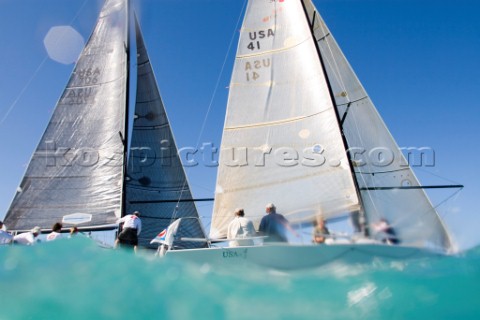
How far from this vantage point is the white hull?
5582mm

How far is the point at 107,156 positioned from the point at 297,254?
1010 cm

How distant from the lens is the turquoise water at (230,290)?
4.59m

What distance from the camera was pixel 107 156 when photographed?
1402cm

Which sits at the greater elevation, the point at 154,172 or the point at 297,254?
the point at 154,172

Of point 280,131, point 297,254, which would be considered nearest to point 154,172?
point 280,131

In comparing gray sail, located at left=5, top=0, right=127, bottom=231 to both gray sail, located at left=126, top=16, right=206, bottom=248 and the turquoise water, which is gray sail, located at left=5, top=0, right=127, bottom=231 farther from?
the turquoise water

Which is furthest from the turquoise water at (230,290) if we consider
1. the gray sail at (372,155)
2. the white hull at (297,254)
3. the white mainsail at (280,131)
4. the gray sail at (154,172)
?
the gray sail at (154,172)

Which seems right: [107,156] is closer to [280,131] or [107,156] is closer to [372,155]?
[280,131]

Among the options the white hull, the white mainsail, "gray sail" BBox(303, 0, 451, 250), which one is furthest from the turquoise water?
the white mainsail

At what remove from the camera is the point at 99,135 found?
47.2 ft

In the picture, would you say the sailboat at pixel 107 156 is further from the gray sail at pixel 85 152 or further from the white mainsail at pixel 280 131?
the white mainsail at pixel 280 131

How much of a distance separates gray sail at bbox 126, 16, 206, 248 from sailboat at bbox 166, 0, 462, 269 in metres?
5.38

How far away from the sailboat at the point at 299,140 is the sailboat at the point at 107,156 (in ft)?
12.9

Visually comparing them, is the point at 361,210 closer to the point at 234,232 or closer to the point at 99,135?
the point at 234,232
